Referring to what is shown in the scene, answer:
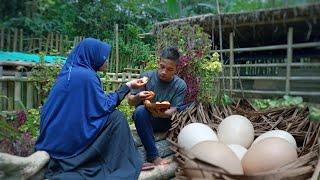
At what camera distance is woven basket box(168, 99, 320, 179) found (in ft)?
5.70

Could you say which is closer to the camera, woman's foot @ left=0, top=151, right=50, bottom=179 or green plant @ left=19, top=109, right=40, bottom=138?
woman's foot @ left=0, top=151, right=50, bottom=179

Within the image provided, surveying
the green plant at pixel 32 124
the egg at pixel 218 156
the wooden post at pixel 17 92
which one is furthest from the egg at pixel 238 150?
the wooden post at pixel 17 92

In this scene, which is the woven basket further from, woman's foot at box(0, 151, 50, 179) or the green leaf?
woman's foot at box(0, 151, 50, 179)

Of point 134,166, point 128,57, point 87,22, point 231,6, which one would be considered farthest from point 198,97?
point 87,22

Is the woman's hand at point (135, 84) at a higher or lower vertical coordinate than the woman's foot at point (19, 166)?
higher

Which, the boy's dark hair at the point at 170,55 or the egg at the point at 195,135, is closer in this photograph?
the egg at the point at 195,135

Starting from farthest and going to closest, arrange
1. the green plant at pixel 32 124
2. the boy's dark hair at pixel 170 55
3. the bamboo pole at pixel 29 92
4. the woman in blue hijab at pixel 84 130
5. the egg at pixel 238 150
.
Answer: the bamboo pole at pixel 29 92 < the green plant at pixel 32 124 < the boy's dark hair at pixel 170 55 < the woman in blue hijab at pixel 84 130 < the egg at pixel 238 150

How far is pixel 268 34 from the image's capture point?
64.2 inches

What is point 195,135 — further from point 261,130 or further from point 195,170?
point 195,170

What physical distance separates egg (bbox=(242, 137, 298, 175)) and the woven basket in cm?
10

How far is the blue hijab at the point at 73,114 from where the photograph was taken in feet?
7.91

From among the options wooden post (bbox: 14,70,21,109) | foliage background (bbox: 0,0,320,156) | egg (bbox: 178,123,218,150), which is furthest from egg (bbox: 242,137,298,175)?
wooden post (bbox: 14,70,21,109)

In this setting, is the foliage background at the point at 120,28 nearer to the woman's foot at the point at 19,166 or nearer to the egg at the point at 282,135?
the egg at the point at 282,135

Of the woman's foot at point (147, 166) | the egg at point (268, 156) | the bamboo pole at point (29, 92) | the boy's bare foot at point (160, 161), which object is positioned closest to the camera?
the egg at point (268, 156)
